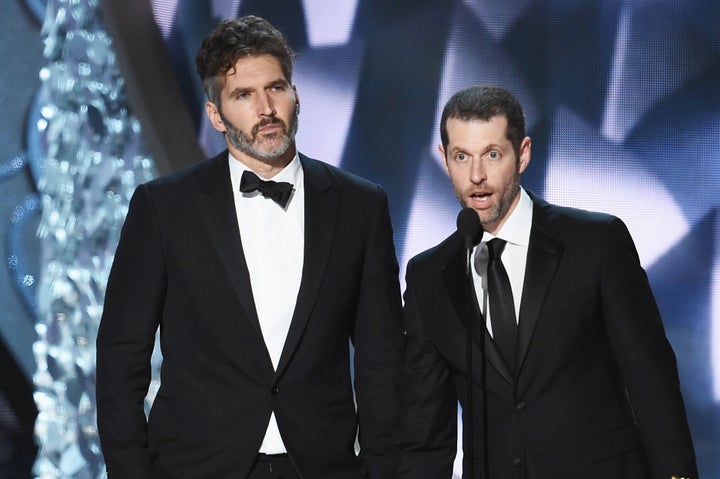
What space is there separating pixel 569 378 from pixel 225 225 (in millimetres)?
906

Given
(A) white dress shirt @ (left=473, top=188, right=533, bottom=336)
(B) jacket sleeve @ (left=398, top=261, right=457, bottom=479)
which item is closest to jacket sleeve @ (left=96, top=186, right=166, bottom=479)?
(B) jacket sleeve @ (left=398, top=261, right=457, bottom=479)

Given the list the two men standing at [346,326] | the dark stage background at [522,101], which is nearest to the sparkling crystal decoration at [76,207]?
the dark stage background at [522,101]

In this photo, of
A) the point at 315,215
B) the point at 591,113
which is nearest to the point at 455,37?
the point at 591,113

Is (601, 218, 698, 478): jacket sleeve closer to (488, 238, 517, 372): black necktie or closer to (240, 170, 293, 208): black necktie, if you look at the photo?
(488, 238, 517, 372): black necktie

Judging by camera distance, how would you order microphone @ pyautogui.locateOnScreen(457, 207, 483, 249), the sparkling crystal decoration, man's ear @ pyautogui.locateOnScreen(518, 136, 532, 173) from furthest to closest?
the sparkling crystal decoration → man's ear @ pyautogui.locateOnScreen(518, 136, 532, 173) → microphone @ pyautogui.locateOnScreen(457, 207, 483, 249)

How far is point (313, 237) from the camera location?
289 centimetres

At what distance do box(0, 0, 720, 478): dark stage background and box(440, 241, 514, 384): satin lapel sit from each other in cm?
185

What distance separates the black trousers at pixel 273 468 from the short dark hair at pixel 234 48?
0.89 meters

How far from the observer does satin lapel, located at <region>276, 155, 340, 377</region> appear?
2.78 m

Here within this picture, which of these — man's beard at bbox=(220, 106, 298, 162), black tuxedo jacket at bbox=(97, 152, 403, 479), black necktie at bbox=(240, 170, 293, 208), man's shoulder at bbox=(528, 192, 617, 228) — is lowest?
black tuxedo jacket at bbox=(97, 152, 403, 479)

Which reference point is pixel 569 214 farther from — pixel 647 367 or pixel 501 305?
pixel 647 367

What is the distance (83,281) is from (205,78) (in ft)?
6.47

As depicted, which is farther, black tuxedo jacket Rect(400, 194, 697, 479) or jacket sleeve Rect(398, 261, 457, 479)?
jacket sleeve Rect(398, 261, 457, 479)

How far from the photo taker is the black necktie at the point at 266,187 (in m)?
2.89
